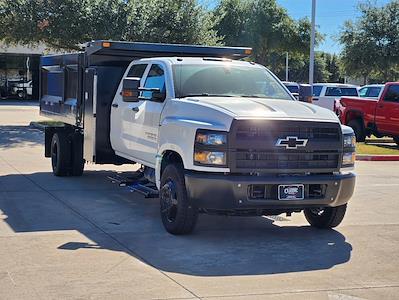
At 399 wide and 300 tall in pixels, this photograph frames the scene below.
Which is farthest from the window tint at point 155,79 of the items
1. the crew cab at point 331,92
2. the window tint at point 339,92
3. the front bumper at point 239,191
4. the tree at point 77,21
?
the window tint at point 339,92

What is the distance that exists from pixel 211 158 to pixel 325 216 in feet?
6.73

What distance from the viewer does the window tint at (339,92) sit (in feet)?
86.8

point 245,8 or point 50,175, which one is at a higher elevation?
point 245,8

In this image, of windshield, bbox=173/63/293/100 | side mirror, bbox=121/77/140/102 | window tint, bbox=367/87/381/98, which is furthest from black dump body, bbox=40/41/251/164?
window tint, bbox=367/87/381/98

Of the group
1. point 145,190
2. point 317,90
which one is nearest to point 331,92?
point 317,90

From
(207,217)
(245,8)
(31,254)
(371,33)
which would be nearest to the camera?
(31,254)

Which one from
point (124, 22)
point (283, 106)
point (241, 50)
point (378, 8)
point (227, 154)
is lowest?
point (227, 154)

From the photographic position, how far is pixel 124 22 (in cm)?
2084

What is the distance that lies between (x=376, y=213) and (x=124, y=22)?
44.6ft

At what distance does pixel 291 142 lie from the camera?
7070 mm

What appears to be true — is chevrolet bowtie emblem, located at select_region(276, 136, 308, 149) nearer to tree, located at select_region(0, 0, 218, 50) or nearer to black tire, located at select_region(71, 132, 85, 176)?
black tire, located at select_region(71, 132, 85, 176)

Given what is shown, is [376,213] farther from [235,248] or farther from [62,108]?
[62,108]

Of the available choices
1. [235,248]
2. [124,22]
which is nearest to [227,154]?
[235,248]

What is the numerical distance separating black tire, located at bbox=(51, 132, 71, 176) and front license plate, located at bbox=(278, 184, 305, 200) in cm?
569
